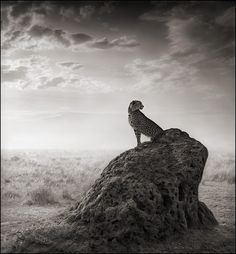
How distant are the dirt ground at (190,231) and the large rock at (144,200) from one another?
0.24m

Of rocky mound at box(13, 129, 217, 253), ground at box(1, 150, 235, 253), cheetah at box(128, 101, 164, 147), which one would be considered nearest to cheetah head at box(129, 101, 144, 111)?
cheetah at box(128, 101, 164, 147)

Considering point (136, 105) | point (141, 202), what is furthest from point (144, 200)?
point (136, 105)

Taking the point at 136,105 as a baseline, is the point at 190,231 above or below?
below

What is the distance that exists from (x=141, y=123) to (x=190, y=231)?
2488 mm

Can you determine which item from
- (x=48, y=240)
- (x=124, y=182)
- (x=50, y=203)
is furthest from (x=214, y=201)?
(x=48, y=240)

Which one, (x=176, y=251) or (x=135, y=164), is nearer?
(x=176, y=251)

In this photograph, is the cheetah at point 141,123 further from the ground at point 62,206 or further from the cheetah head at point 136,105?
the ground at point 62,206

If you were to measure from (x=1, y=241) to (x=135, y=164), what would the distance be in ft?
9.59

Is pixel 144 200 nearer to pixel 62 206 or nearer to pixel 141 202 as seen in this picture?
pixel 141 202

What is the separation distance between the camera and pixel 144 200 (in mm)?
6406

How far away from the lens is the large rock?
6121 millimetres

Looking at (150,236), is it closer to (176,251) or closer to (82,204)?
(176,251)

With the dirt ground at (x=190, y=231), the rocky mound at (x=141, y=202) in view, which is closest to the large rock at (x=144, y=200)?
the rocky mound at (x=141, y=202)

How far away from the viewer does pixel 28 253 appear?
18.8 feet
